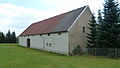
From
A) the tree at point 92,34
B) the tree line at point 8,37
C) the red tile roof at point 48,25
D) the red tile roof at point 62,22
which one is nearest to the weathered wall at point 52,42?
the red tile roof at point 62,22

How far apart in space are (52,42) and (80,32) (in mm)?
6355

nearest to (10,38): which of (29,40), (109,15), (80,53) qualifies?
(29,40)

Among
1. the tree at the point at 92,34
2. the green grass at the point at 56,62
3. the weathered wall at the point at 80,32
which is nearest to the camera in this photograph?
the green grass at the point at 56,62

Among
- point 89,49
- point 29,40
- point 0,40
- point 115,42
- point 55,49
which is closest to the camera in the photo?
point 115,42

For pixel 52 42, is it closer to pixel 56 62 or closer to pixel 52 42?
pixel 52 42

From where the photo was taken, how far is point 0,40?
2874 inches

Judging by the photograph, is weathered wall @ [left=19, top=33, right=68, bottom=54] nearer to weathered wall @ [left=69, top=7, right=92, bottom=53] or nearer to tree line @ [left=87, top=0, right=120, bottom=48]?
weathered wall @ [left=69, top=7, right=92, bottom=53]

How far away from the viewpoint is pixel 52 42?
31078mm

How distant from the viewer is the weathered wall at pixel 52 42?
88.5 feet

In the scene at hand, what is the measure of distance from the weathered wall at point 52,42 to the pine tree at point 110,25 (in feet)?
21.3

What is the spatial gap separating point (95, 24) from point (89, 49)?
4229 millimetres

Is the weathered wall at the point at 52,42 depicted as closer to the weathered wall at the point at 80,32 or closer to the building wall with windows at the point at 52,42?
the building wall with windows at the point at 52,42

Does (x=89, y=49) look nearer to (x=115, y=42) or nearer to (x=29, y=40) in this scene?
(x=115, y=42)

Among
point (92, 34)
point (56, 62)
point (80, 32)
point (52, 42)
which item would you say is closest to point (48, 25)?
point (52, 42)
